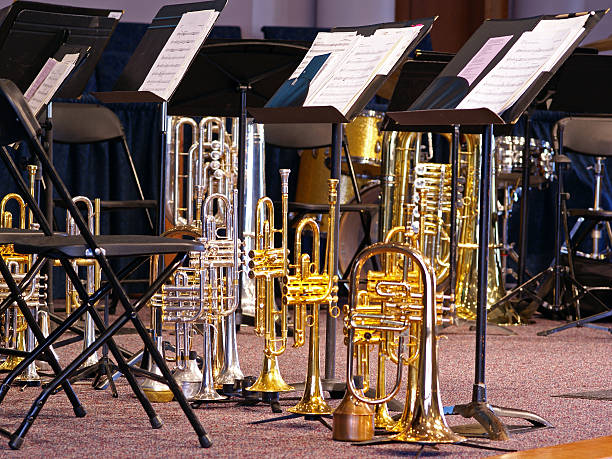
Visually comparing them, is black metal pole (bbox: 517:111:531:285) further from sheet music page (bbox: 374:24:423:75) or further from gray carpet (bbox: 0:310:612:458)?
sheet music page (bbox: 374:24:423:75)

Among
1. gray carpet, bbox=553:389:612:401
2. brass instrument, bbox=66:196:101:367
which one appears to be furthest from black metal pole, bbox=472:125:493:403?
brass instrument, bbox=66:196:101:367

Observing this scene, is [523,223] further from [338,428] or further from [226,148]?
[338,428]

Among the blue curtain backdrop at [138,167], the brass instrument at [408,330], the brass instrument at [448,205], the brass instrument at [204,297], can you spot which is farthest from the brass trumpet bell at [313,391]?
the blue curtain backdrop at [138,167]

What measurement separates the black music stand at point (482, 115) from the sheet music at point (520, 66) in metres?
0.02

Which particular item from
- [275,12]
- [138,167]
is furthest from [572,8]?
[138,167]

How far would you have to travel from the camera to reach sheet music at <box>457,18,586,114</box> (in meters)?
2.55

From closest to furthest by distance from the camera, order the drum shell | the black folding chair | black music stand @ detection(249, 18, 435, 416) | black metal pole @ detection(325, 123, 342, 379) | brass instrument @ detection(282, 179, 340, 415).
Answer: the black folding chair → black music stand @ detection(249, 18, 435, 416) → brass instrument @ detection(282, 179, 340, 415) → black metal pole @ detection(325, 123, 342, 379) → the drum shell

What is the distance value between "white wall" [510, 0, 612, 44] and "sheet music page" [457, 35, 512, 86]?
4.34m

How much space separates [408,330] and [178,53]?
47.1 inches

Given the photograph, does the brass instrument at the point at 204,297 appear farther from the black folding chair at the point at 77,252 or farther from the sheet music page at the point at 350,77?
the sheet music page at the point at 350,77

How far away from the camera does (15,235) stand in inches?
116

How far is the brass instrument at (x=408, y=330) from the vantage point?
2.57m

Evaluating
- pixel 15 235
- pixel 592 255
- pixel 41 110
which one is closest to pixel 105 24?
pixel 41 110

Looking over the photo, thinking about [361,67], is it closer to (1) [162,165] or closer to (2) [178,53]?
(2) [178,53]
